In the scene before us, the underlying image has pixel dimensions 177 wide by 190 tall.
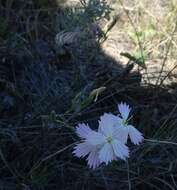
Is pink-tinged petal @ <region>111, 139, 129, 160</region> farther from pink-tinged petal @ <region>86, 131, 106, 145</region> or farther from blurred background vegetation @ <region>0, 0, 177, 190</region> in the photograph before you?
blurred background vegetation @ <region>0, 0, 177, 190</region>

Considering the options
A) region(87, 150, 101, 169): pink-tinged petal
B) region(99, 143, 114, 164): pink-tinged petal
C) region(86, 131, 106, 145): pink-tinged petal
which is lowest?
region(87, 150, 101, 169): pink-tinged petal

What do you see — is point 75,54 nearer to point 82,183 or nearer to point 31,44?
point 31,44

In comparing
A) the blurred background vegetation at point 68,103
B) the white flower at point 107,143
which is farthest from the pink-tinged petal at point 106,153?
the blurred background vegetation at point 68,103

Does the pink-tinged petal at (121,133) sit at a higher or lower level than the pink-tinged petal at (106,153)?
higher

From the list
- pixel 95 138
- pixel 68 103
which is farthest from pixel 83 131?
pixel 68 103

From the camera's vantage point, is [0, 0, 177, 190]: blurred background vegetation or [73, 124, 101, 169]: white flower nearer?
[73, 124, 101, 169]: white flower

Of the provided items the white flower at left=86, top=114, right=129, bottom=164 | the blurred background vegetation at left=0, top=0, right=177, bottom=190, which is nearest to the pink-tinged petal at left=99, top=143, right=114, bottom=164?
the white flower at left=86, top=114, right=129, bottom=164

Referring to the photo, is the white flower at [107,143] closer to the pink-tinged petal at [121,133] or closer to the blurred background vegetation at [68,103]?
the pink-tinged petal at [121,133]
